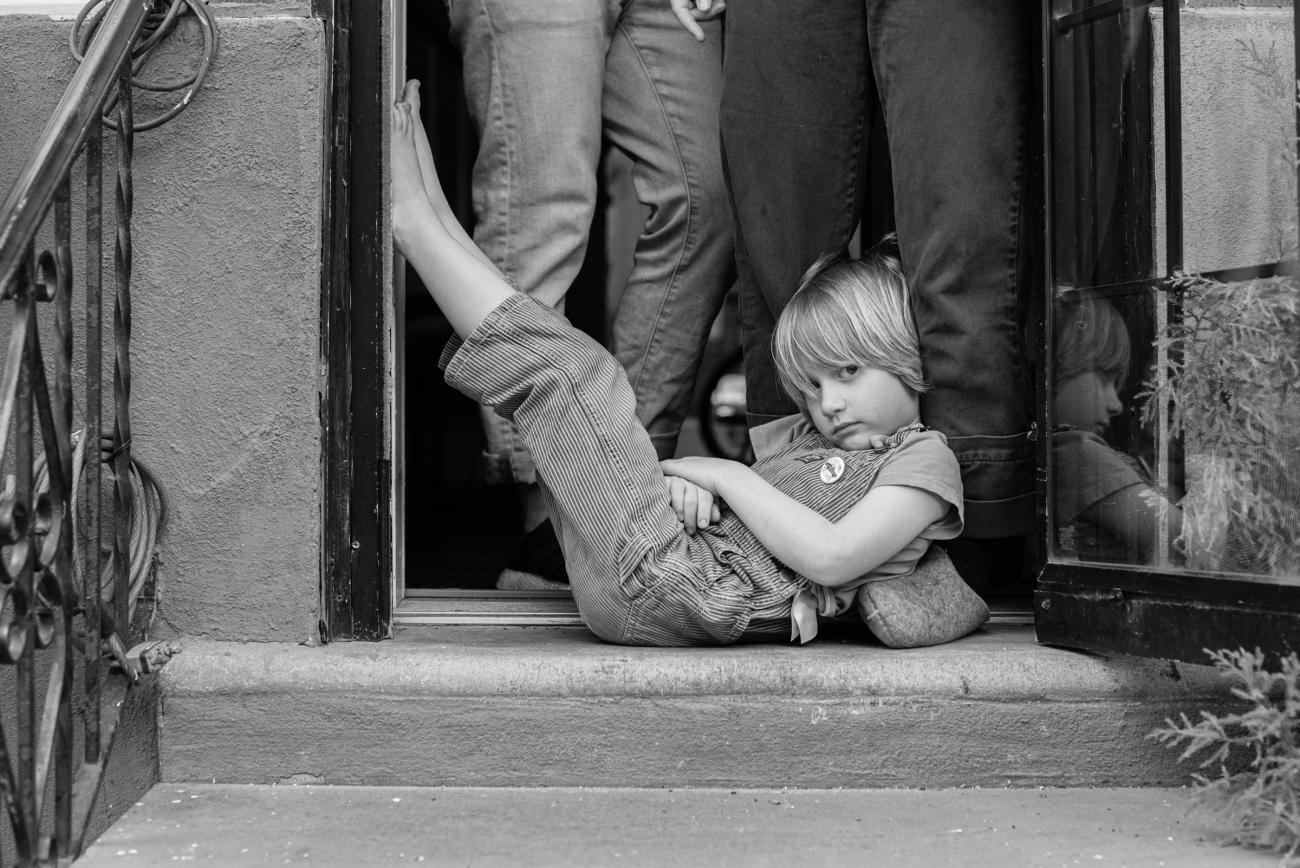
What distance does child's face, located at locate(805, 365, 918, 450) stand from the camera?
7.40ft

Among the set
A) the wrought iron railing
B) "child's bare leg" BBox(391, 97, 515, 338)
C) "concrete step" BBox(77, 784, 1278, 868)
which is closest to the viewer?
the wrought iron railing

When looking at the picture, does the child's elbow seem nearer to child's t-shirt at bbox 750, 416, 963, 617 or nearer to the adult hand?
child's t-shirt at bbox 750, 416, 963, 617

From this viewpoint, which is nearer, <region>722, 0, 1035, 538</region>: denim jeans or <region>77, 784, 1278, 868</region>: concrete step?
<region>77, 784, 1278, 868</region>: concrete step

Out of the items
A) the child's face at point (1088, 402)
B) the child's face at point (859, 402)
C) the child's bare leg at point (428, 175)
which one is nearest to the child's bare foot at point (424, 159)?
the child's bare leg at point (428, 175)

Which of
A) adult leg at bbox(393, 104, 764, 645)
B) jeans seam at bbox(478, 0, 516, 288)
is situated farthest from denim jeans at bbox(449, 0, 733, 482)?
adult leg at bbox(393, 104, 764, 645)

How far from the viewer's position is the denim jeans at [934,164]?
2.22 meters

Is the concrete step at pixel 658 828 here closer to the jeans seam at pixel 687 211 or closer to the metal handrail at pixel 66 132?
the metal handrail at pixel 66 132

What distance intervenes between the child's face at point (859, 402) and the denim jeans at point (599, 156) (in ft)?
1.60

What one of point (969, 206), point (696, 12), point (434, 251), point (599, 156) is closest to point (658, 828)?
point (434, 251)

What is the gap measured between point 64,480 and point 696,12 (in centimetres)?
163

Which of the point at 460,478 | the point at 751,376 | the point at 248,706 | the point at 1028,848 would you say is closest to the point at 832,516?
the point at 751,376

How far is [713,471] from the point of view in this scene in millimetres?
2234

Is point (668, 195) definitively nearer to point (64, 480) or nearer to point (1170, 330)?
point (1170, 330)

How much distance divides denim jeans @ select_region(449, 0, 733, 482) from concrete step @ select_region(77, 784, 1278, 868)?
0.84 metres
